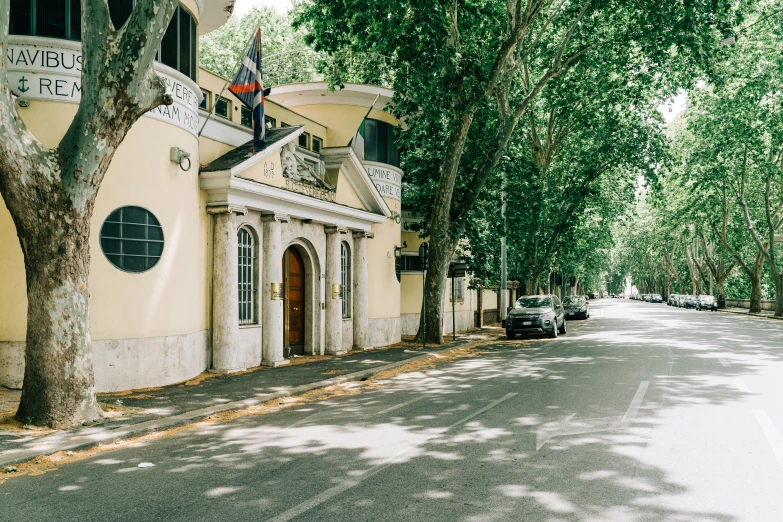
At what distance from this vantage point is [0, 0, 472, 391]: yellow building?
10.9 metres

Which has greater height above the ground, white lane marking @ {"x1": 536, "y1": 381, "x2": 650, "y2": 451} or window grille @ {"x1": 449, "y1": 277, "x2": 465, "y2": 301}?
window grille @ {"x1": 449, "y1": 277, "x2": 465, "y2": 301}

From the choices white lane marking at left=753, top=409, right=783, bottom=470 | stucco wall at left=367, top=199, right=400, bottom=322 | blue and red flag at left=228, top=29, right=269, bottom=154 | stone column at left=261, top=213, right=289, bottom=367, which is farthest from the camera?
stucco wall at left=367, top=199, right=400, bottom=322

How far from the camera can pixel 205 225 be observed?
13867 millimetres

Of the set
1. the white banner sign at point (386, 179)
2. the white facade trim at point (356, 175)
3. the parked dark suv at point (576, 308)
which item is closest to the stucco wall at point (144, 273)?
the white facade trim at point (356, 175)

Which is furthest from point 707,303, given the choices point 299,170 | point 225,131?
point 225,131

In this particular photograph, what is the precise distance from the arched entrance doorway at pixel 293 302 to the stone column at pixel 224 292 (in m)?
3.06

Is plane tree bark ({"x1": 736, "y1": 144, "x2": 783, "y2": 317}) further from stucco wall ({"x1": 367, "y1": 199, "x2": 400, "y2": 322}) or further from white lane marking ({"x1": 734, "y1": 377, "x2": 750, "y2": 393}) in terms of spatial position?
white lane marking ({"x1": 734, "y1": 377, "x2": 750, "y2": 393})

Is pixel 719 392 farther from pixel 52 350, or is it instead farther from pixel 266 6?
pixel 266 6

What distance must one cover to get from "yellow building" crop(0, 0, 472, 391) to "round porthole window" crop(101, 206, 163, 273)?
0.02 meters

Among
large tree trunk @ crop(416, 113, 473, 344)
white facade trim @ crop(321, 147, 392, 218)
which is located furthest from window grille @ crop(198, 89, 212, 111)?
large tree trunk @ crop(416, 113, 473, 344)

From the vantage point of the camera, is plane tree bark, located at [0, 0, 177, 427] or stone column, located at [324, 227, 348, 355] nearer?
plane tree bark, located at [0, 0, 177, 427]

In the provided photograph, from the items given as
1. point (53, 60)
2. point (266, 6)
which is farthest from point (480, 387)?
point (266, 6)

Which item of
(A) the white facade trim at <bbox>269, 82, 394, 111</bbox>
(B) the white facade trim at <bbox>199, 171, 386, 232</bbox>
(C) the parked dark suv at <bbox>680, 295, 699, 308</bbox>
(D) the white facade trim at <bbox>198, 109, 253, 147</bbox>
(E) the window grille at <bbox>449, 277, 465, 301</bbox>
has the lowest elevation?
(C) the parked dark suv at <bbox>680, 295, 699, 308</bbox>

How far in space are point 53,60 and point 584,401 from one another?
10.1 meters
